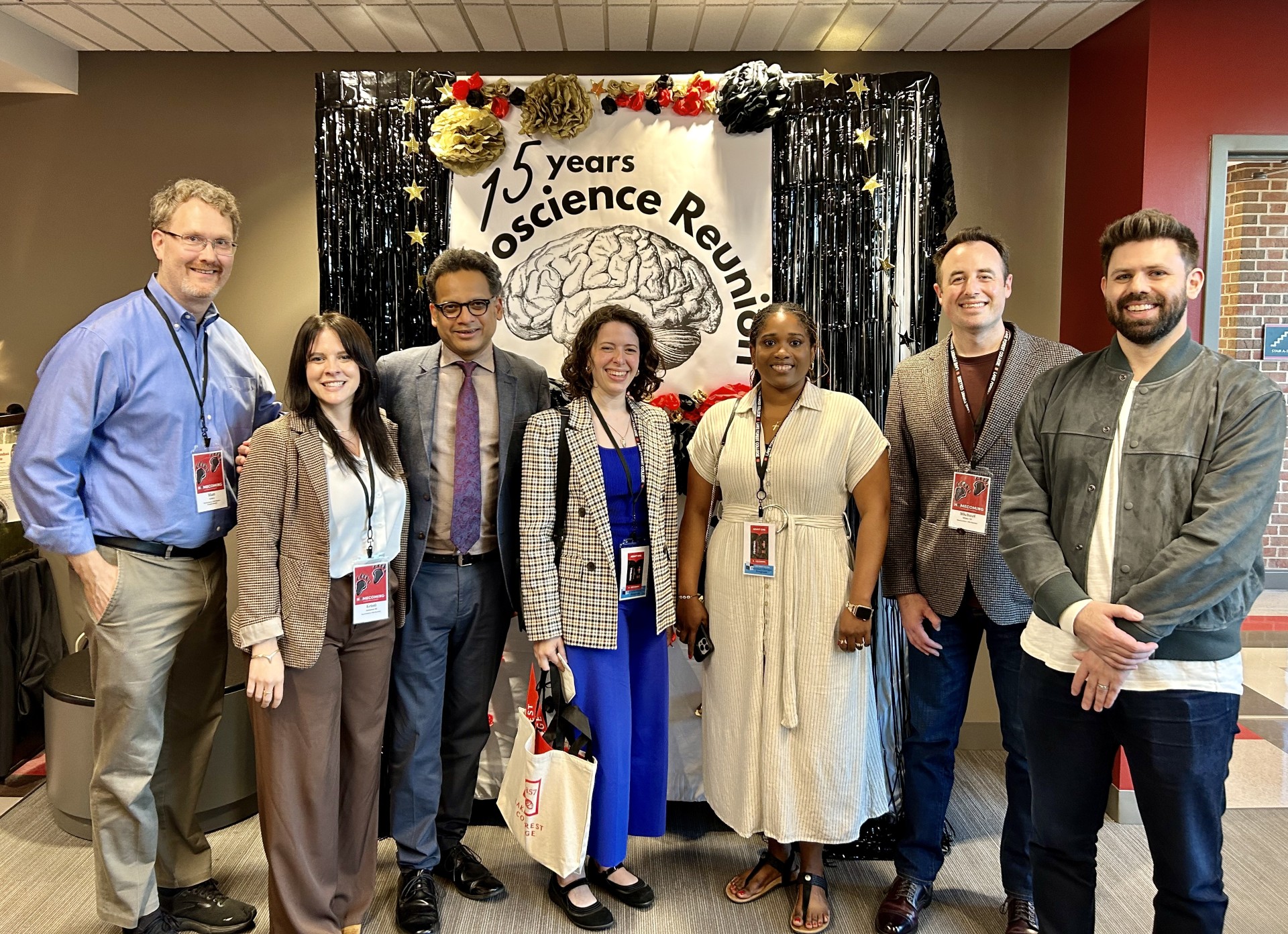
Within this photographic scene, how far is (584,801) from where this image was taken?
2574mm

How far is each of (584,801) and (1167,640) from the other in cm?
151

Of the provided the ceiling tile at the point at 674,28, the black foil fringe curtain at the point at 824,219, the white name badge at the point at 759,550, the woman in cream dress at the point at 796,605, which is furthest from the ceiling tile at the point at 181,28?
the white name badge at the point at 759,550

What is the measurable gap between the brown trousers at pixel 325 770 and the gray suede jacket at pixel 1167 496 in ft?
5.28

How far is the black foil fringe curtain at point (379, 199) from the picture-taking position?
10.5ft

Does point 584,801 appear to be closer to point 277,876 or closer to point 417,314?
point 277,876

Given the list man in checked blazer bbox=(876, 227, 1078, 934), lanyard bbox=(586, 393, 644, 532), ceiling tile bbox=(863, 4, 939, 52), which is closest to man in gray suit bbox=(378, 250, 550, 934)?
lanyard bbox=(586, 393, 644, 532)

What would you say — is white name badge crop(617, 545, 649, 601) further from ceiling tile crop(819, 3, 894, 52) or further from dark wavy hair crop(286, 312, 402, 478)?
ceiling tile crop(819, 3, 894, 52)

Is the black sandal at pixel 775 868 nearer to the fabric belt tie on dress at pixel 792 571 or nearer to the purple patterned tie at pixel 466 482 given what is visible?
the fabric belt tie on dress at pixel 792 571

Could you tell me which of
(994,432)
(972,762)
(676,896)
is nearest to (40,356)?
(676,896)

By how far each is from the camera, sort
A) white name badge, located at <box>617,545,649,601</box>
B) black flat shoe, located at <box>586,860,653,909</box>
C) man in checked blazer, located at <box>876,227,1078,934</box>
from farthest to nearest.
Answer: black flat shoe, located at <box>586,860,653,909</box>, white name badge, located at <box>617,545,649,601</box>, man in checked blazer, located at <box>876,227,1078,934</box>

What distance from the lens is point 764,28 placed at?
354 cm

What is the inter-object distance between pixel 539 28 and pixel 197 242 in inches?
67.7

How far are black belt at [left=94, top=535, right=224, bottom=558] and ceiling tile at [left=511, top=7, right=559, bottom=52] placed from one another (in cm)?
217

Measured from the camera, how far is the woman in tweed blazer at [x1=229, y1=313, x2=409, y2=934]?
2.28 meters
